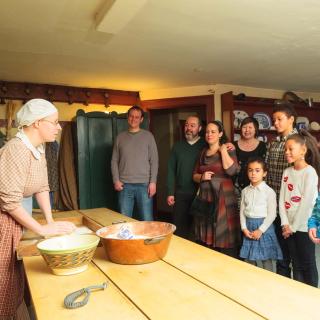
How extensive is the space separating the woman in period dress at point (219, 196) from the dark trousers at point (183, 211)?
262mm

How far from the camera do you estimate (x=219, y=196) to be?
233cm

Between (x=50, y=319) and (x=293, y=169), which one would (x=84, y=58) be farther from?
(x=50, y=319)

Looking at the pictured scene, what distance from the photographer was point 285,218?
78.4 inches

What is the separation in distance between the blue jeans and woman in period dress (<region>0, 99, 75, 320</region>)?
1524 mm

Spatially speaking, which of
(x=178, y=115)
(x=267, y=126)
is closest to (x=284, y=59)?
(x=267, y=126)

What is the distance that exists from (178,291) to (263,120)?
4160 millimetres

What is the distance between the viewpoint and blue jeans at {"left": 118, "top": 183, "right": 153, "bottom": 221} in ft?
9.64

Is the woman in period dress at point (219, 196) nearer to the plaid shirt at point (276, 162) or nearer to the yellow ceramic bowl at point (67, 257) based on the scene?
the plaid shirt at point (276, 162)

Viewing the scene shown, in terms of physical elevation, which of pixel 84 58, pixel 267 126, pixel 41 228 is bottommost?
pixel 41 228

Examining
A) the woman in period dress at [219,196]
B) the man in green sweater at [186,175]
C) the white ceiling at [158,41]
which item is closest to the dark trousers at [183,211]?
the man in green sweater at [186,175]

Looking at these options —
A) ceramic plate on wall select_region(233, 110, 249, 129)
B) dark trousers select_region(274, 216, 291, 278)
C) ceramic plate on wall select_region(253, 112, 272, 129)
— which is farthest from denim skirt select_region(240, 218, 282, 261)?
ceramic plate on wall select_region(253, 112, 272, 129)

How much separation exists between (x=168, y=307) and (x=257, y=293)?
25 centimetres

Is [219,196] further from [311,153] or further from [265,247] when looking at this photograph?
[311,153]

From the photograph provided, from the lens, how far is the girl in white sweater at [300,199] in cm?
189
